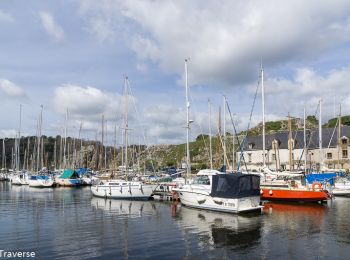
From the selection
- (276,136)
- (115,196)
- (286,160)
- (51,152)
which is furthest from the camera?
(51,152)

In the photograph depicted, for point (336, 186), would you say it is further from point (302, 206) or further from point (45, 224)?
point (45, 224)

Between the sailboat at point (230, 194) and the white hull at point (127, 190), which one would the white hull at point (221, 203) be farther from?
the white hull at point (127, 190)

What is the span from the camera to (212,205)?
33844 millimetres

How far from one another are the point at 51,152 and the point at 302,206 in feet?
517

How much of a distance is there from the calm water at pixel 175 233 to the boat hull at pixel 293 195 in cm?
239

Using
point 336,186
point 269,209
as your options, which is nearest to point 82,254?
point 269,209

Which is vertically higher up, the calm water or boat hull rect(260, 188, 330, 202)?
boat hull rect(260, 188, 330, 202)

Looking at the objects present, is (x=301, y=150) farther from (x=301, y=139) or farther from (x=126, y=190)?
(x=126, y=190)

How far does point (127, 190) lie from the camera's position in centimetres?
4541

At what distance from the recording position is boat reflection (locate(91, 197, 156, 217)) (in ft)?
110

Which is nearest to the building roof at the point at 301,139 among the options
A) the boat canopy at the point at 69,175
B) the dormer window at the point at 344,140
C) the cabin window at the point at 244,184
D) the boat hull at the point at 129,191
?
the dormer window at the point at 344,140

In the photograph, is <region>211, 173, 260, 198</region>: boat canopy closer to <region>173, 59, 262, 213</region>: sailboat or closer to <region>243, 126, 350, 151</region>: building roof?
<region>173, 59, 262, 213</region>: sailboat

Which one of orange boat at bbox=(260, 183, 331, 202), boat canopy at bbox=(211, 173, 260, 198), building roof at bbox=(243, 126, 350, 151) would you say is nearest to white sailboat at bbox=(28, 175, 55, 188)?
orange boat at bbox=(260, 183, 331, 202)

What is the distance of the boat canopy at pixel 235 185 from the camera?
31.8 m
